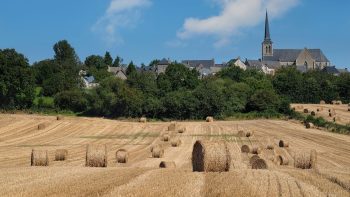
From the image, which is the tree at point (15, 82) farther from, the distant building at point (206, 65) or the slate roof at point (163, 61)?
the distant building at point (206, 65)

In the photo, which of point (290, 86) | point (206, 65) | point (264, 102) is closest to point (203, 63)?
point (206, 65)

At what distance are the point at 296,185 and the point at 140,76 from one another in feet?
233

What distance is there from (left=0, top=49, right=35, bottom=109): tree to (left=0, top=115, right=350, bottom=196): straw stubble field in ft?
70.9

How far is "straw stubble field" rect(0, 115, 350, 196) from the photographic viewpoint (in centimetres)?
1230

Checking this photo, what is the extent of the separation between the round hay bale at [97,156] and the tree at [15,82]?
57.1 metres

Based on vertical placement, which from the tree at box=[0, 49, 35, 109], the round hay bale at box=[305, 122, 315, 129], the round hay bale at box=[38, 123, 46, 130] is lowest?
the round hay bale at box=[38, 123, 46, 130]

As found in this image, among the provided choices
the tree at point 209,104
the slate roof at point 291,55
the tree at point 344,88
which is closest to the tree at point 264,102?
the tree at point 209,104

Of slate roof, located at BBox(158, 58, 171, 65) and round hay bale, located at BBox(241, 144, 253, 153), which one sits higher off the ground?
slate roof, located at BBox(158, 58, 171, 65)

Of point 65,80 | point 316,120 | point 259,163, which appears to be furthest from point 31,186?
point 65,80

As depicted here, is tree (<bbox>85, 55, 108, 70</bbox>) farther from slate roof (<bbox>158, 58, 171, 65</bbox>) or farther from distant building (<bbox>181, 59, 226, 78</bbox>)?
distant building (<bbox>181, 59, 226, 78</bbox>)

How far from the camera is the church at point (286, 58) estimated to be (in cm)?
16881

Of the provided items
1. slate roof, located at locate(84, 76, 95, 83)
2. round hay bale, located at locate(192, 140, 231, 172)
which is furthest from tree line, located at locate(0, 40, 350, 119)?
round hay bale, located at locate(192, 140, 231, 172)

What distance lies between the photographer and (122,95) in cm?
6925

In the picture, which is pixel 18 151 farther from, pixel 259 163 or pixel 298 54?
pixel 298 54
